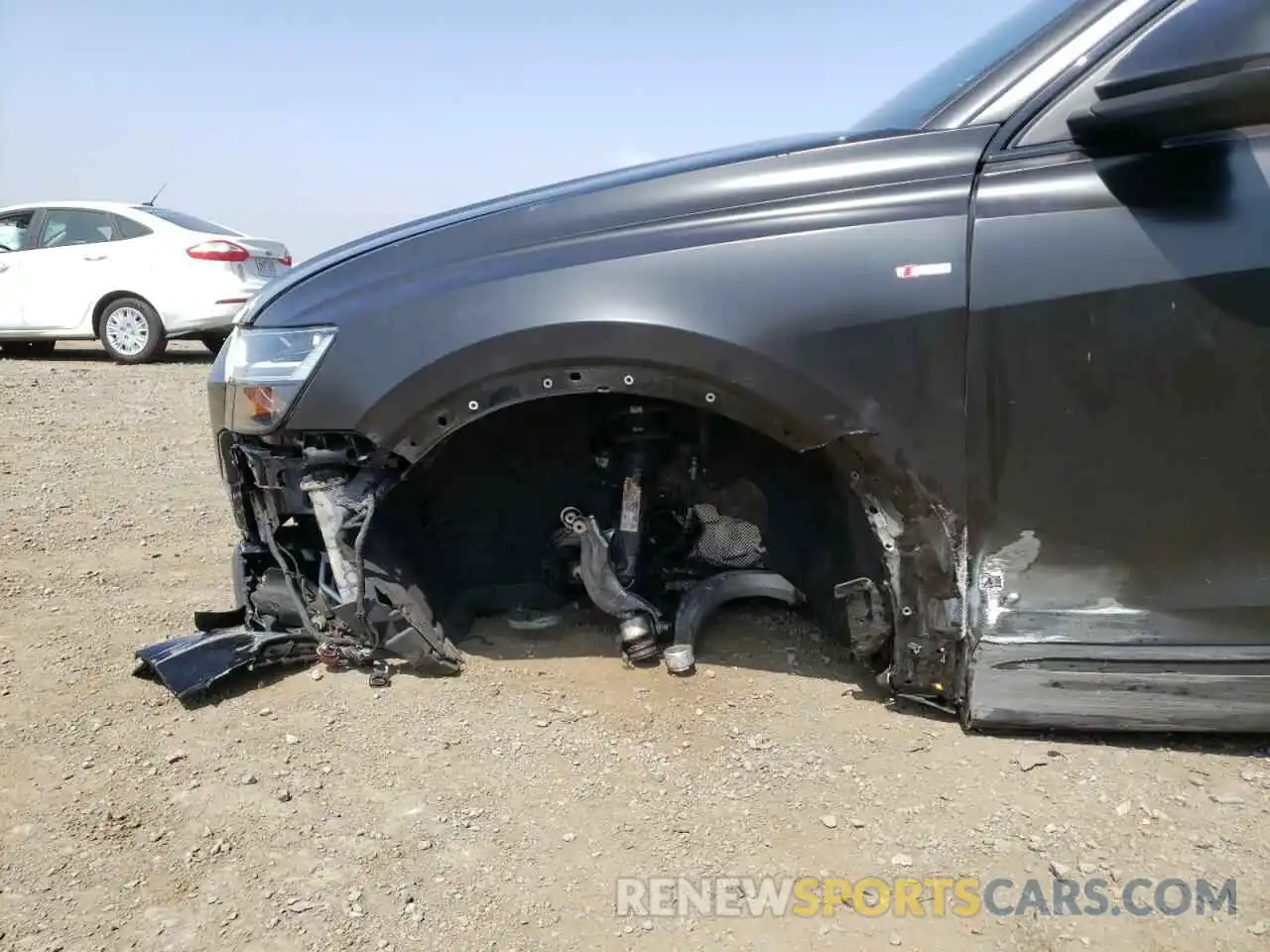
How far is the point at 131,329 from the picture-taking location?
9062mm

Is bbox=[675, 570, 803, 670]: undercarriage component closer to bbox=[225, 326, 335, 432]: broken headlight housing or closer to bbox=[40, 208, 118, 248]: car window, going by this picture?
bbox=[225, 326, 335, 432]: broken headlight housing

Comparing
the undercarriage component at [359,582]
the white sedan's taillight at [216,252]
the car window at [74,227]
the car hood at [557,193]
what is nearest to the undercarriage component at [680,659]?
the undercarriage component at [359,582]

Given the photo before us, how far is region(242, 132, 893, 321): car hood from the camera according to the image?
222 centimetres

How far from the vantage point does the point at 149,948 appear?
1683 mm

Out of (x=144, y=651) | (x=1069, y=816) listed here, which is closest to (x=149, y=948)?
(x=144, y=651)

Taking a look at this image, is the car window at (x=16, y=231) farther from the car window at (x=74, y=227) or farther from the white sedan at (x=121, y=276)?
the car window at (x=74, y=227)

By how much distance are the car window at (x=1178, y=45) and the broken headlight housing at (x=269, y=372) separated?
1637 mm

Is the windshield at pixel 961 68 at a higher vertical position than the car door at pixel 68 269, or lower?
lower

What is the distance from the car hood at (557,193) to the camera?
2.22m

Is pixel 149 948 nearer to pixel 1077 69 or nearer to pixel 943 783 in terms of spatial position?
pixel 943 783

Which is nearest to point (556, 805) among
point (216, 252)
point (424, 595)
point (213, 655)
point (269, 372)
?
point (424, 595)

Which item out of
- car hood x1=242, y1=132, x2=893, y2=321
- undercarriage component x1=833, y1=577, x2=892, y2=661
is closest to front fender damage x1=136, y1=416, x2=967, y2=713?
undercarriage component x1=833, y1=577, x2=892, y2=661

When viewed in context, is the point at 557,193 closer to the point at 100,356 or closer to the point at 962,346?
the point at 962,346

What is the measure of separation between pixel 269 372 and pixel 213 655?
0.82 m
